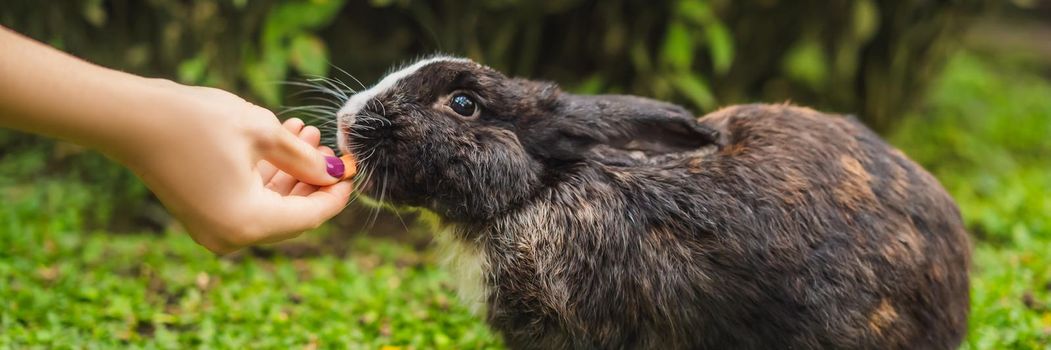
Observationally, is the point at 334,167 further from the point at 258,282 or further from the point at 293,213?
the point at 258,282

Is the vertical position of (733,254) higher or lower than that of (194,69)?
lower

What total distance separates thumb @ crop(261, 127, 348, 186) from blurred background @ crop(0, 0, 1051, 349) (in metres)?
0.64

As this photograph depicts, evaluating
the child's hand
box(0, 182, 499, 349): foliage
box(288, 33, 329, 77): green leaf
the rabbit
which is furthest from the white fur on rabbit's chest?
box(288, 33, 329, 77): green leaf

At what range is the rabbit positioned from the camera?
357cm

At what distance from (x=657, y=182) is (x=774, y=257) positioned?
0.48 m

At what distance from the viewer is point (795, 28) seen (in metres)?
7.02

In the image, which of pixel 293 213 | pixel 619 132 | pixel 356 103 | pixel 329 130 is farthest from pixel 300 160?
pixel 619 132

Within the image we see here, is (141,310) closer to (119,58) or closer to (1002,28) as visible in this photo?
(119,58)

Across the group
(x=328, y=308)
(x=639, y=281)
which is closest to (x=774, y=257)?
(x=639, y=281)

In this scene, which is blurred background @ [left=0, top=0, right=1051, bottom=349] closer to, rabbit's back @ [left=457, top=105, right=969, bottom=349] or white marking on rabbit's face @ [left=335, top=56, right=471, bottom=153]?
white marking on rabbit's face @ [left=335, top=56, right=471, bottom=153]

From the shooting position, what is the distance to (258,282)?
5.21 metres

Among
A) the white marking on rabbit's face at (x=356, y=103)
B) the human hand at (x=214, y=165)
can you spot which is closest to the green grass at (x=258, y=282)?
the white marking on rabbit's face at (x=356, y=103)

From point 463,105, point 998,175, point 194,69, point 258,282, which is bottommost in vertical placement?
point 998,175

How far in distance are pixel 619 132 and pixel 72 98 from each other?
193cm
